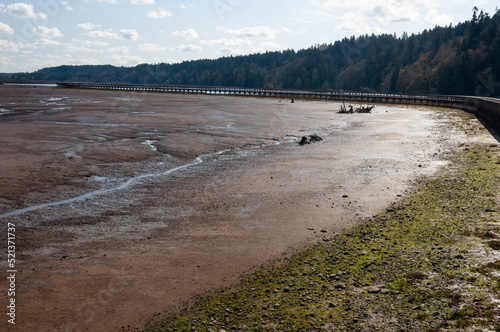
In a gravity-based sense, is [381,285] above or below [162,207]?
above

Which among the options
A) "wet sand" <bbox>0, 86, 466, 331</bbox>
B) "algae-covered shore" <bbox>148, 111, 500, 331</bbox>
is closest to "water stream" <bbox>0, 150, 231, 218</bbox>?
"wet sand" <bbox>0, 86, 466, 331</bbox>

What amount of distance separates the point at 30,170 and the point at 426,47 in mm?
176158

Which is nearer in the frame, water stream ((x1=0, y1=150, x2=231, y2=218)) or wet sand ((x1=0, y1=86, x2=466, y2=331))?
Result: wet sand ((x1=0, y1=86, x2=466, y2=331))

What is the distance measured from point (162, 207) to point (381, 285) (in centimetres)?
857

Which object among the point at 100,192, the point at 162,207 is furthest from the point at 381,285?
the point at 100,192

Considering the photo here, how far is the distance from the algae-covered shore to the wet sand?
70 centimetres

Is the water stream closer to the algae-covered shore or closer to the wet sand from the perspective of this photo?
the wet sand

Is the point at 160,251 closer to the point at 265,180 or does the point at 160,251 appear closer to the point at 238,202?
the point at 238,202

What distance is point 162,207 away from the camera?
47.2ft

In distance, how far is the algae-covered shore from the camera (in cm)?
711

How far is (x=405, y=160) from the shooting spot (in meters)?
22.8

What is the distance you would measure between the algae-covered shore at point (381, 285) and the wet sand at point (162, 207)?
27.5 inches

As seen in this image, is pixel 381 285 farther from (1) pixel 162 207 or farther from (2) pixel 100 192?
(2) pixel 100 192

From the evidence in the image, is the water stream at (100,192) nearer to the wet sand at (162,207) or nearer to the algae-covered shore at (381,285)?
the wet sand at (162,207)
